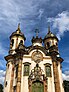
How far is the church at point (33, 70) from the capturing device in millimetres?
26281

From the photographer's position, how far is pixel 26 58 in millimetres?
28766

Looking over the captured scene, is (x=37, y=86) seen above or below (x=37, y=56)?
below

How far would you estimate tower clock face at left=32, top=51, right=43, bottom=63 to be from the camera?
28750 millimetres

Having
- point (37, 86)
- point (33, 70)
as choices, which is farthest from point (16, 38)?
point (37, 86)

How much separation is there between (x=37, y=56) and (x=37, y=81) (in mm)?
4663

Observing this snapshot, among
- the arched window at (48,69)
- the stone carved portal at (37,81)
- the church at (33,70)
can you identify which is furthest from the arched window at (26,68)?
the arched window at (48,69)

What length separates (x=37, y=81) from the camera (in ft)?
87.8

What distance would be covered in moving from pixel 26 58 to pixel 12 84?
509 cm

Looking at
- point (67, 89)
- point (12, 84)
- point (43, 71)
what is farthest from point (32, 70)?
point (67, 89)

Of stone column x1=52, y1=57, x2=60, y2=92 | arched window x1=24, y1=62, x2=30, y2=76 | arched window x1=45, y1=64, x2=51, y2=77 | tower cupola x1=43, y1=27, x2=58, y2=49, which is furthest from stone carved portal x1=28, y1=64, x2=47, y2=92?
tower cupola x1=43, y1=27, x2=58, y2=49

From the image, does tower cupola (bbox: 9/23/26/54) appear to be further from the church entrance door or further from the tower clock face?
the church entrance door

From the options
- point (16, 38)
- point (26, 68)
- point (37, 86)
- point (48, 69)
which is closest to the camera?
point (37, 86)

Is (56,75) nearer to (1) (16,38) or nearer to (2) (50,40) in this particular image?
(2) (50,40)

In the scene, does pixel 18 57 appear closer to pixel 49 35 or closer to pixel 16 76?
pixel 16 76
